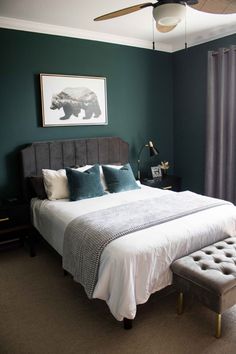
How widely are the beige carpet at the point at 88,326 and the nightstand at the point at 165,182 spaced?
2015 millimetres

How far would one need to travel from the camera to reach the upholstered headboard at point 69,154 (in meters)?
3.52

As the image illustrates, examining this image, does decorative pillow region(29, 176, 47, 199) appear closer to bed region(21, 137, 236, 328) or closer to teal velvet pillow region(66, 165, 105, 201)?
bed region(21, 137, 236, 328)

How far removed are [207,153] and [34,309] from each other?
10.1 ft

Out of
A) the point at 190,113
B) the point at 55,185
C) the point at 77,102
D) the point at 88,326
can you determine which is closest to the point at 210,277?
the point at 88,326

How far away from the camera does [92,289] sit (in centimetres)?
212

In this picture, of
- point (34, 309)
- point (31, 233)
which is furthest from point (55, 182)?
point (34, 309)

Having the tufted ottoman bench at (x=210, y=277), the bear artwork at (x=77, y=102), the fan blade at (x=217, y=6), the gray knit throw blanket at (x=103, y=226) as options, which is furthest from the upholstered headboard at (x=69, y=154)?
the fan blade at (x=217, y=6)

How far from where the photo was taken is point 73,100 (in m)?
3.83

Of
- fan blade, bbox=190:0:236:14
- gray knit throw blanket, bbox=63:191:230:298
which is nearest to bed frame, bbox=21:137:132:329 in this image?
gray knit throw blanket, bbox=63:191:230:298

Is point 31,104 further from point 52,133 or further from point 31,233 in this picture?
point 31,233

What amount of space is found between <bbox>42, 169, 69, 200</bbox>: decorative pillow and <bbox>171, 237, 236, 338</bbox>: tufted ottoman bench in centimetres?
165

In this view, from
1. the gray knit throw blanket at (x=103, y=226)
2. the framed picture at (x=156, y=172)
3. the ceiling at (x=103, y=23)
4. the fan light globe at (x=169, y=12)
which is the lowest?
the gray knit throw blanket at (x=103, y=226)

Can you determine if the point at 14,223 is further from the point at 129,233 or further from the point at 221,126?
the point at 221,126

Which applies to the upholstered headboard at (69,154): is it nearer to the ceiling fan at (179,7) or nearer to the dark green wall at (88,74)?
the dark green wall at (88,74)
